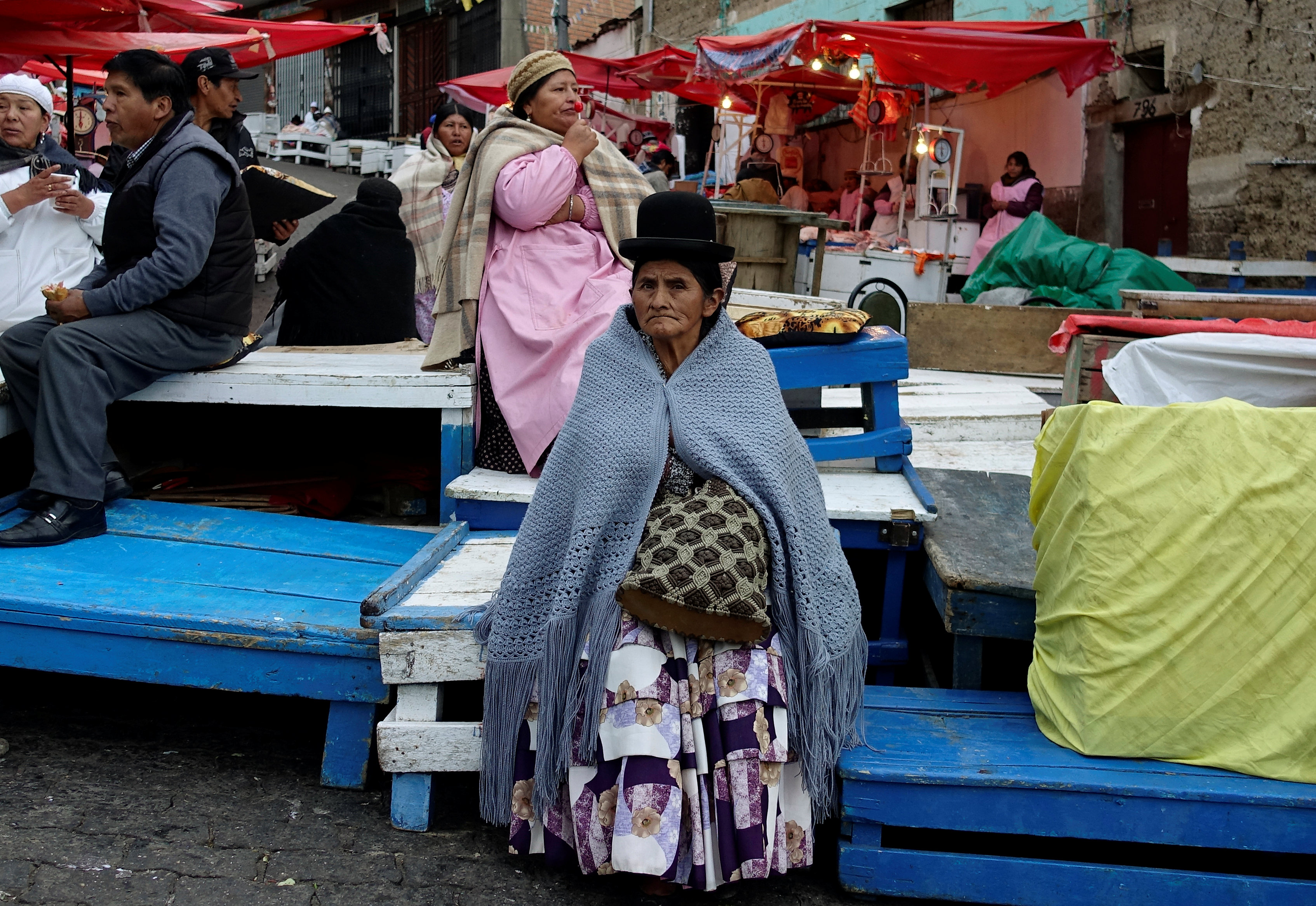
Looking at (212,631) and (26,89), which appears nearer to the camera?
(212,631)

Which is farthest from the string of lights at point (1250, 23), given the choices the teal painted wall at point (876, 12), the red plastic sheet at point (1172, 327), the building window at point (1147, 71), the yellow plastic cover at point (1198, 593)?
the yellow plastic cover at point (1198, 593)

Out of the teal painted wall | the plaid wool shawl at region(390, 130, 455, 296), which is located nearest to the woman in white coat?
the plaid wool shawl at region(390, 130, 455, 296)

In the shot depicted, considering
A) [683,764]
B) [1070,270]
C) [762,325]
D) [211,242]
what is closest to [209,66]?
[211,242]

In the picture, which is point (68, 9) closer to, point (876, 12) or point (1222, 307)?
point (1222, 307)

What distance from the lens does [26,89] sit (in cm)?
455

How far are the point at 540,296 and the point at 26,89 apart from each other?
2614 mm

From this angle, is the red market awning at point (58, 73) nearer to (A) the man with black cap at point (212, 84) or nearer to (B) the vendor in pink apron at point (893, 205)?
(A) the man with black cap at point (212, 84)

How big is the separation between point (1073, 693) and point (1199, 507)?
0.49 m

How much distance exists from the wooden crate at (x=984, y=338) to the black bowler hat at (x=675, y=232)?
3.90 m

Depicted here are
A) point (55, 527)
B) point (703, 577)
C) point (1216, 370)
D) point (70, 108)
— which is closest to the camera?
point (703, 577)

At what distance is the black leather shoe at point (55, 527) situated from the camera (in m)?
3.23

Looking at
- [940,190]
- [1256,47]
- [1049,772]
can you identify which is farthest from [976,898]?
[940,190]

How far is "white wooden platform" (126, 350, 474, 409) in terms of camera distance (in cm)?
364

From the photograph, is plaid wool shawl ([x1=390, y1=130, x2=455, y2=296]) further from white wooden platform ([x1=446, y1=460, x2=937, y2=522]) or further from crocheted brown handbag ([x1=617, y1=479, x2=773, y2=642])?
crocheted brown handbag ([x1=617, y1=479, x2=773, y2=642])
